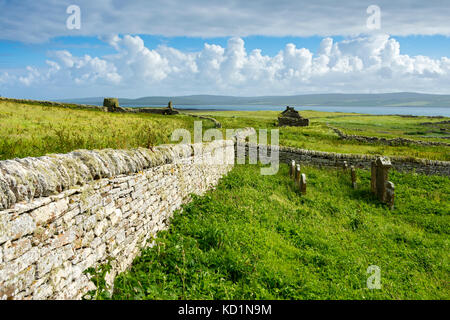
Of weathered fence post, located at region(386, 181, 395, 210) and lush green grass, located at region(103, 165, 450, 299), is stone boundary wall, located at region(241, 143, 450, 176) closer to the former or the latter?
lush green grass, located at region(103, 165, 450, 299)

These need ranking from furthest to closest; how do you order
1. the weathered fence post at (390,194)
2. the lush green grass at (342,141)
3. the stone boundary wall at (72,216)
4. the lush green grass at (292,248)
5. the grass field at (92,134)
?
the lush green grass at (342,141) → the weathered fence post at (390,194) → the grass field at (92,134) → the lush green grass at (292,248) → the stone boundary wall at (72,216)

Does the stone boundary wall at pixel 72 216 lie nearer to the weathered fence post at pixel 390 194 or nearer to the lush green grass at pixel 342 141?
the weathered fence post at pixel 390 194

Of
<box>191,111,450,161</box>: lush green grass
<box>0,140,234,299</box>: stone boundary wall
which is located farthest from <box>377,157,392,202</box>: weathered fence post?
<box>0,140,234,299</box>: stone boundary wall

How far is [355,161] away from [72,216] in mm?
16687

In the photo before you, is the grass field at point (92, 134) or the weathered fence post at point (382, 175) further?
the weathered fence post at point (382, 175)

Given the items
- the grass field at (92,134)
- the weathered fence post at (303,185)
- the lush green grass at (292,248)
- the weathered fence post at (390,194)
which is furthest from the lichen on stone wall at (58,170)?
the weathered fence post at (390,194)

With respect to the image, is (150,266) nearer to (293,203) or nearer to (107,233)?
(107,233)

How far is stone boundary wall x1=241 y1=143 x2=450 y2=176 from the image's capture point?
16.7 meters

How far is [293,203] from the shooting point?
468 inches

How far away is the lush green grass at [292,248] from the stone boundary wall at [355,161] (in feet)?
11.1

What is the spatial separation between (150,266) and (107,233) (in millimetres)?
1118

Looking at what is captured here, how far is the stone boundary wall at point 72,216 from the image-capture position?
10.7 ft

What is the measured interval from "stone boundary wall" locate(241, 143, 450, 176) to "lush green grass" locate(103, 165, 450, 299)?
3.37 m

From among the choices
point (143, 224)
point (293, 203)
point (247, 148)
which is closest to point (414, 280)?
point (293, 203)
